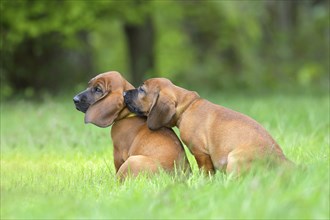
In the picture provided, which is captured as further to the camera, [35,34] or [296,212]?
[35,34]

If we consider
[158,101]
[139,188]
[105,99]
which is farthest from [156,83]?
[139,188]

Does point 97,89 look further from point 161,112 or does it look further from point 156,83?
point 161,112

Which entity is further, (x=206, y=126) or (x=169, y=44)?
(x=169, y=44)

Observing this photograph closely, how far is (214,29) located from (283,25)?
4499 mm

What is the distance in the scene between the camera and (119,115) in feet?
24.6

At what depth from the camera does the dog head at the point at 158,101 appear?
7.21 meters

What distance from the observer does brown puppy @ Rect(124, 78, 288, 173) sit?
263 inches

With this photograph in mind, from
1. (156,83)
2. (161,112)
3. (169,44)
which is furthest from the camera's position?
(169,44)

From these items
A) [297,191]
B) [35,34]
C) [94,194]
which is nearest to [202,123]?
[94,194]

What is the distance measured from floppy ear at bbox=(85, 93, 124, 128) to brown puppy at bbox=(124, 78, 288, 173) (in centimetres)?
12

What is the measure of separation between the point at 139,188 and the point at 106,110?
1475 millimetres

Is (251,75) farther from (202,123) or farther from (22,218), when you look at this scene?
(22,218)

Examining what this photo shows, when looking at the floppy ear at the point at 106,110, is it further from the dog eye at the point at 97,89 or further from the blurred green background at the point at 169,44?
the blurred green background at the point at 169,44

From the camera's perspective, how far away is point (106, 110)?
744cm
